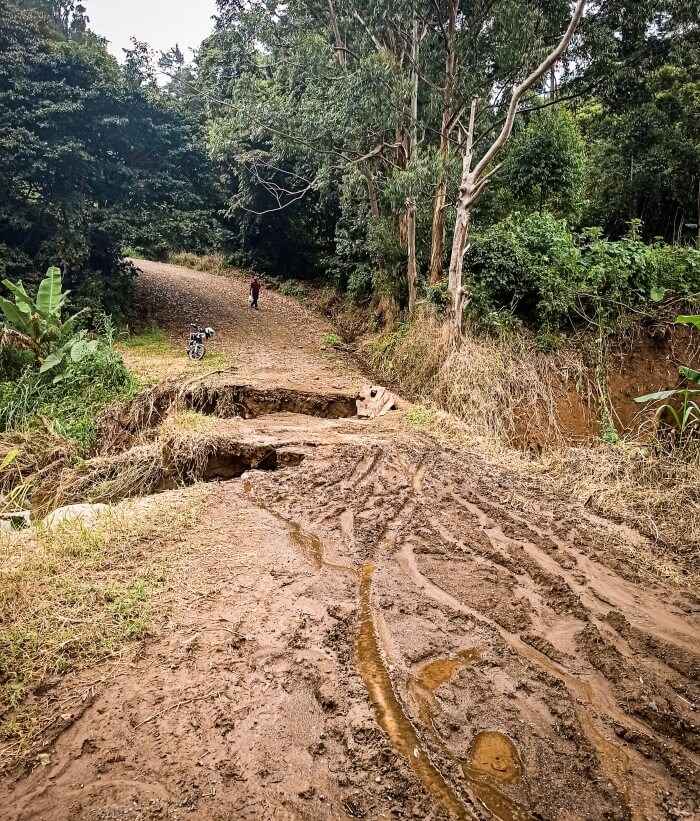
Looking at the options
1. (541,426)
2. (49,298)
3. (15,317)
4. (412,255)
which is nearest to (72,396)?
(15,317)

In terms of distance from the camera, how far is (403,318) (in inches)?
435

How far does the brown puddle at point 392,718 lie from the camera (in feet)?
6.18

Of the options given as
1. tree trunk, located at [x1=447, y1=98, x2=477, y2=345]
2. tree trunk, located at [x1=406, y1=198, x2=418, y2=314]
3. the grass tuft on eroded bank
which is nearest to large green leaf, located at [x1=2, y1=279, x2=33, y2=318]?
the grass tuft on eroded bank

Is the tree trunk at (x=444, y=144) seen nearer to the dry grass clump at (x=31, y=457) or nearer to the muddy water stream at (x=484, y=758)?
the dry grass clump at (x=31, y=457)

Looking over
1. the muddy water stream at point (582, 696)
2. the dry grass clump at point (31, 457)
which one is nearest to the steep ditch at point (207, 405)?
the dry grass clump at point (31, 457)

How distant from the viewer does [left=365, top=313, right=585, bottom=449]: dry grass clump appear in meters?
6.85

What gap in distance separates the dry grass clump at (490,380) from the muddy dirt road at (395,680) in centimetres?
256

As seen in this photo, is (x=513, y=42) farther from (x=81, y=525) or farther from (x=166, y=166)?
(x=81, y=525)

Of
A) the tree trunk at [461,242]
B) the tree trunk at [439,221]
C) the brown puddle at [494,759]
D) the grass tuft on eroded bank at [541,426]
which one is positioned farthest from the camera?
the tree trunk at [439,221]

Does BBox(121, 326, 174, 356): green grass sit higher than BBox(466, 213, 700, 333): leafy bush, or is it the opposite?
BBox(466, 213, 700, 333): leafy bush

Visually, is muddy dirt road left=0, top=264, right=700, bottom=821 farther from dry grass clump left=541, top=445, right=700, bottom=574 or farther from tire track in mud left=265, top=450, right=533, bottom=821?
→ dry grass clump left=541, top=445, right=700, bottom=574

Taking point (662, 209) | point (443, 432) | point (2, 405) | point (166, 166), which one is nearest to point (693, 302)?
point (443, 432)

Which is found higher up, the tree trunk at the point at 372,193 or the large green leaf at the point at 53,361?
the tree trunk at the point at 372,193

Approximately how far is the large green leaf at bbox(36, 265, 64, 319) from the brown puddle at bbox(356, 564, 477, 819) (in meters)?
7.20
